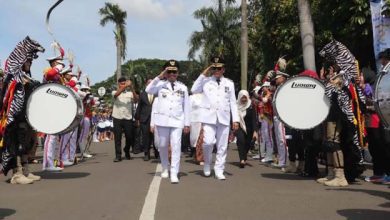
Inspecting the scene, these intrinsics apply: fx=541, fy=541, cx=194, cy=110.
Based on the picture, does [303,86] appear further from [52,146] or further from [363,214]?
[52,146]

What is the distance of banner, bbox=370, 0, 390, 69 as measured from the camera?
495 inches

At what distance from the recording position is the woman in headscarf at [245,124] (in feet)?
38.7

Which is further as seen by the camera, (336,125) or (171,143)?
(171,143)

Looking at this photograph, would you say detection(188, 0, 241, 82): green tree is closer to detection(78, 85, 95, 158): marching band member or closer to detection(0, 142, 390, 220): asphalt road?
detection(78, 85, 95, 158): marching band member

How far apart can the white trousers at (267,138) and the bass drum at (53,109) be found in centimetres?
507

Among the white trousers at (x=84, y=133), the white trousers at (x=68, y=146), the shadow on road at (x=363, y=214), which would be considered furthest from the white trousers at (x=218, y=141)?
the white trousers at (x=84, y=133)

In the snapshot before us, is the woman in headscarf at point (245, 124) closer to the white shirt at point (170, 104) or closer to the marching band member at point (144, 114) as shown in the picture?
the marching band member at point (144, 114)

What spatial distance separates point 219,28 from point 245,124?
3103cm

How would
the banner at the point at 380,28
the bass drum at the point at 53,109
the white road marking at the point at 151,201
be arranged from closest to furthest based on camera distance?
the white road marking at the point at 151,201 < the bass drum at the point at 53,109 < the banner at the point at 380,28

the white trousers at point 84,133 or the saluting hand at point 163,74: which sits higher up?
the saluting hand at point 163,74

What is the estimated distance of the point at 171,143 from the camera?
9188 millimetres

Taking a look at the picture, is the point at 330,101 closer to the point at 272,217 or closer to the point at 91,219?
the point at 272,217

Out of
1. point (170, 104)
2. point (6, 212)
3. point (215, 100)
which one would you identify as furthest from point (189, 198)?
point (215, 100)

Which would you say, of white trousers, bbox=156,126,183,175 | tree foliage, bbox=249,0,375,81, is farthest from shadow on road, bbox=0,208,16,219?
tree foliage, bbox=249,0,375,81
